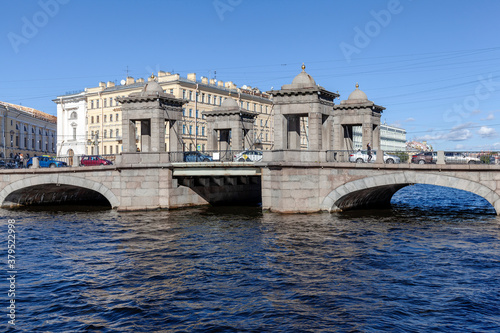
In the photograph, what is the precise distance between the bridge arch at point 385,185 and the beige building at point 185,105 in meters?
39.3

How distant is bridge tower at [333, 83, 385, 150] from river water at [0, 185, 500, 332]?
11617 millimetres

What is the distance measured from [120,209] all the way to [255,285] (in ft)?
64.9

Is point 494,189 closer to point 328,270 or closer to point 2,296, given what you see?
point 328,270

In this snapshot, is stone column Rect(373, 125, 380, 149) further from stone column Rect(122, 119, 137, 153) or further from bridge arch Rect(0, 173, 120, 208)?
bridge arch Rect(0, 173, 120, 208)

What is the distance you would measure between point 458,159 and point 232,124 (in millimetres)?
17693

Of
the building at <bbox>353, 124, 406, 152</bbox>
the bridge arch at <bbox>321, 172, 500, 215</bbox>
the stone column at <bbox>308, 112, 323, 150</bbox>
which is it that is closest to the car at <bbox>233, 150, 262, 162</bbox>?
the stone column at <bbox>308, 112, 323, 150</bbox>

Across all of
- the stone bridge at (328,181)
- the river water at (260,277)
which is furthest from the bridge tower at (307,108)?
the river water at (260,277)

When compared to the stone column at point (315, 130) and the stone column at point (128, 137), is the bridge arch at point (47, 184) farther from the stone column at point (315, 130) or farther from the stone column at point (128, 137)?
the stone column at point (315, 130)

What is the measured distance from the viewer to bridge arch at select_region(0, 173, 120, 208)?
33.2m

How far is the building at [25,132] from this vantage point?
79000mm

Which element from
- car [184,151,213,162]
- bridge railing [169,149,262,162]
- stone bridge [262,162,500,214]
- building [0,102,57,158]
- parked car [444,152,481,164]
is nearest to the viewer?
parked car [444,152,481,164]

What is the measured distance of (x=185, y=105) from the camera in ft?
236

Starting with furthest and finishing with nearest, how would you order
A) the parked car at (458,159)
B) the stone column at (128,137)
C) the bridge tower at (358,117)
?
the bridge tower at (358,117) → the stone column at (128,137) → the parked car at (458,159)

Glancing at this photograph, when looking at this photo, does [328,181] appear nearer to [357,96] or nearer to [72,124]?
[357,96]
